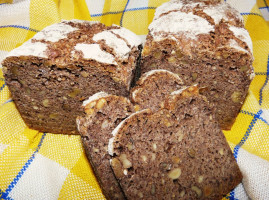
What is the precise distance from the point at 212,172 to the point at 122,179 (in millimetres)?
915

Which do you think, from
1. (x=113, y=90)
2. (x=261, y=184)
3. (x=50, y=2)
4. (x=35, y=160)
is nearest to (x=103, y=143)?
(x=113, y=90)

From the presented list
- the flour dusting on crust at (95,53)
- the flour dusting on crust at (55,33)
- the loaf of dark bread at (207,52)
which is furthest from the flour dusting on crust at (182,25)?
the flour dusting on crust at (55,33)

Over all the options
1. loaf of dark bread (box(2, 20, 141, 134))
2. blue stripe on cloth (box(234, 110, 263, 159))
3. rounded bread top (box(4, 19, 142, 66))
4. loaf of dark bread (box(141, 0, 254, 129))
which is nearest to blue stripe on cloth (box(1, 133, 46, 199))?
loaf of dark bread (box(2, 20, 141, 134))

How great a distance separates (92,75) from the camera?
3.04 m

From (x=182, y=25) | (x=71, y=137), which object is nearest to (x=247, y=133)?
(x=182, y=25)

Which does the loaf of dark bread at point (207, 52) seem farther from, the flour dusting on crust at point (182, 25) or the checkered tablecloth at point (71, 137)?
the checkered tablecloth at point (71, 137)

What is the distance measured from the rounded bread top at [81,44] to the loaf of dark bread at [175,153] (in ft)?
2.31

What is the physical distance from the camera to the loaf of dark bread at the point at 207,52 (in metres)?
3.11

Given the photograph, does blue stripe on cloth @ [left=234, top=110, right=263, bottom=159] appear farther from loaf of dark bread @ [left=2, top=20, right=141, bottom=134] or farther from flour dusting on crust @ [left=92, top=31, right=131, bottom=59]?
flour dusting on crust @ [left=92, top=31, right=131, bottom=59]

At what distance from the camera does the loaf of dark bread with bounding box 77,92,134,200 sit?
2.73 meters

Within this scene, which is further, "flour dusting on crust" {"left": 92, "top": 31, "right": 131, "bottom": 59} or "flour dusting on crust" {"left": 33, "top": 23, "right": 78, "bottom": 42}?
"flour dusting on crust" {"left": 33, "top": 23, "right": 78, "bottom": 42}

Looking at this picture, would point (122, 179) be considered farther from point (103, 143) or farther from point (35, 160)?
point (35, 160)

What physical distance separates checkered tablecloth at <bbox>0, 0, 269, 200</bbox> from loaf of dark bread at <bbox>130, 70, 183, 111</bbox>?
3.08 feet

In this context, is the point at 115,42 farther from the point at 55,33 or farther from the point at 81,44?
the point at 55,33
